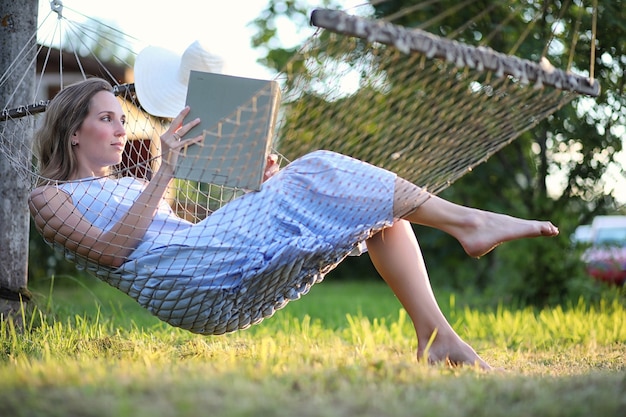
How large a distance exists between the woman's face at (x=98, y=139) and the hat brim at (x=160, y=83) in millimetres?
225

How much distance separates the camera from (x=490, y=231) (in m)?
2.07

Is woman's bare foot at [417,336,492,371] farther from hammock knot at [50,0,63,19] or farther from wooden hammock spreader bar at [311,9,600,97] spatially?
hammock knot at [50,0,63,19]

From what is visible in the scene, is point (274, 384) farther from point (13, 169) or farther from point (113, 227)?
point (13, 169)

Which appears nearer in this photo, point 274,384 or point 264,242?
point 274,384

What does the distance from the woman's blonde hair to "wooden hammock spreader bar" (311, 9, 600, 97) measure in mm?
977

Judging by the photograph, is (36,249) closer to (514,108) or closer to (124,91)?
(124,91)

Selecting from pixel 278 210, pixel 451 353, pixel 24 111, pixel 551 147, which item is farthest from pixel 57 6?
pixel 551 147

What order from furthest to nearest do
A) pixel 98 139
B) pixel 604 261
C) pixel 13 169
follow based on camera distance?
pixel 604 261
pixel 13 169
pixel 98 139

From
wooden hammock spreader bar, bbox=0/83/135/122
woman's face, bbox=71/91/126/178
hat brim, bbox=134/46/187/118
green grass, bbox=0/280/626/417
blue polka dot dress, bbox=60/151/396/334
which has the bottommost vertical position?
green grass, bbox=0/280/626/417

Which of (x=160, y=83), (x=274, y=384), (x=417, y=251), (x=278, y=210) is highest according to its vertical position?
(x=160, y=83)

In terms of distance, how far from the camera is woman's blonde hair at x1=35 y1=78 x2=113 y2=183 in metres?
2.29

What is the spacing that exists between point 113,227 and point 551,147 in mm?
3110

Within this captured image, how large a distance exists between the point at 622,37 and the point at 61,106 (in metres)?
2.68

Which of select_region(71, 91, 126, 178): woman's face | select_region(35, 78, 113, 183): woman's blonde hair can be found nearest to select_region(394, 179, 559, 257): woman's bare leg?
select_region(71, 91, 126, 178): woman's face
